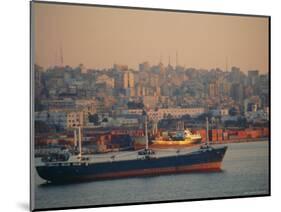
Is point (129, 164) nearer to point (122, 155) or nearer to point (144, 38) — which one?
point (122, 155)

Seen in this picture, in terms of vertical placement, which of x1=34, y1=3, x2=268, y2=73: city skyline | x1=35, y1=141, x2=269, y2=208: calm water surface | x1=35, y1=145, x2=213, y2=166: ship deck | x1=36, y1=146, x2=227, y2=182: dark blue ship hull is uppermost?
x1=34, y1=3, x2=268, y2=73: city skyline

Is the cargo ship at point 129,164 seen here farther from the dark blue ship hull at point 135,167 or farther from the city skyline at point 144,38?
the city skyline at point 144,38

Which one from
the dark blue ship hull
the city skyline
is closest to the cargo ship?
the dark blue ship hull

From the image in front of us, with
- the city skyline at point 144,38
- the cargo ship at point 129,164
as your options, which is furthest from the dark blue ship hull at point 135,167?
the city skyline at point 144,38

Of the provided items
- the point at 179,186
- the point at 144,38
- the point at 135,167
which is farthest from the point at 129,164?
the point at 144,38

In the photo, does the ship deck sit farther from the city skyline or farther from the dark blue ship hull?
the city skyline

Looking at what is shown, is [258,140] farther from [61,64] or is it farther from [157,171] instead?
[61,64]
